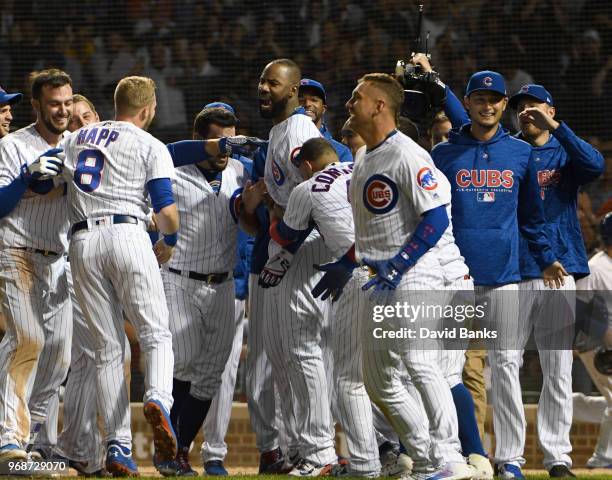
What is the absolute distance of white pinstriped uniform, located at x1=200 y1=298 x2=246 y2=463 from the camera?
7.02m

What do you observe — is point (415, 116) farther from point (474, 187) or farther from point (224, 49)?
point (224, 49)

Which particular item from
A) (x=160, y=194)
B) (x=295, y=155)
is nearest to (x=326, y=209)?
(x=295, y=155)

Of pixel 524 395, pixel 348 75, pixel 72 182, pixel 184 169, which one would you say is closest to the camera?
pixel 72 182

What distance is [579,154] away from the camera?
6.54 m

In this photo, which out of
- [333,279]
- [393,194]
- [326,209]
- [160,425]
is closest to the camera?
[393,194]

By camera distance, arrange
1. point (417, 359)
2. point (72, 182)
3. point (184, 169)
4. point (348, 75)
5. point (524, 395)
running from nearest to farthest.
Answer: point (417, 359) → point (72, 182) → point (184, 169) → point (524, 395) → point (348, 75)

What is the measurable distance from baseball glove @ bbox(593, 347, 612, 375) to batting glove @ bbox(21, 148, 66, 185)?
381cm

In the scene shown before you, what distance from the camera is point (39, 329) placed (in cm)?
600

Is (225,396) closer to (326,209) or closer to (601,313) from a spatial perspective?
(326,209)

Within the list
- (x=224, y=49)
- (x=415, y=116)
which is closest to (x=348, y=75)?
(x=224, y=49)

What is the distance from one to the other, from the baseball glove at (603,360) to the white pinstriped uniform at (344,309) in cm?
245

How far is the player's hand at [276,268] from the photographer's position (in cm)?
626

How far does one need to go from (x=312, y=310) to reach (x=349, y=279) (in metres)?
0.55

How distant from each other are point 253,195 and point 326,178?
2.27 ft
